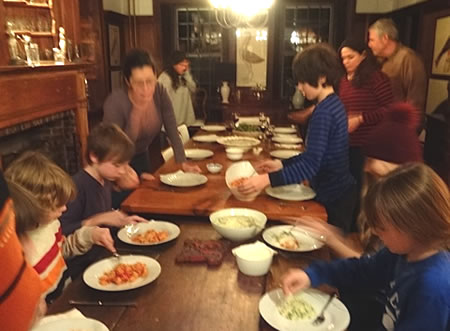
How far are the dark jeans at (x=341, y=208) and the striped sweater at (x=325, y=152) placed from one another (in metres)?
0.03

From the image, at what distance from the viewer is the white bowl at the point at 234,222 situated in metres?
1.62

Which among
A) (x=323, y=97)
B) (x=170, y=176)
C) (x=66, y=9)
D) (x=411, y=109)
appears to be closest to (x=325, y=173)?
(x=323, y=97)

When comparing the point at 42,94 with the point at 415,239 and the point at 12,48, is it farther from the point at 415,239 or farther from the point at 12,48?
the point at 415,239

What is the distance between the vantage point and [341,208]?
215cm

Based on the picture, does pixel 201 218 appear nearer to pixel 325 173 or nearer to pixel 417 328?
pixel 325 173

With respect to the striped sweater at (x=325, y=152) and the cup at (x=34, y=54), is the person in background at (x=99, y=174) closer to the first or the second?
the striped sweater at (x=325, y=152)

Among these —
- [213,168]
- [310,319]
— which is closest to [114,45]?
[213,168]

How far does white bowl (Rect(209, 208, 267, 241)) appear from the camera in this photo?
5.31ft

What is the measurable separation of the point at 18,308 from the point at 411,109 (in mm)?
1532

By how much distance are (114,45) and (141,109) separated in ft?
12.0

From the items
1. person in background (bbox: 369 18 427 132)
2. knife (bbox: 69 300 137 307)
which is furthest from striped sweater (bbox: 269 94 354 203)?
person in background (bbox: 369 18 427 132)

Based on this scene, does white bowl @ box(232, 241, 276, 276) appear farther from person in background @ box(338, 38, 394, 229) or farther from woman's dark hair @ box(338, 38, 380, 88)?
woman's dark hair @ box(338, 38, 380, 88)

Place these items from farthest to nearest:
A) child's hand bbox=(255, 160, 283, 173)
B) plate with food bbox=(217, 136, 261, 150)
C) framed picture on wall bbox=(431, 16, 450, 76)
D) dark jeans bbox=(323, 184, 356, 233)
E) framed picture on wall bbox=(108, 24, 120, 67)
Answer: framed picture on wall bbox=(108, 24, 120, 67) < framed picture on wall bbox=(431, 16, 450, 76) < plate with food bbox=(217, 136, 261, 150) < child's hand bbox=(255, 160, 283, 173) < dark jeans bbox=(323, 184, 356, 233)

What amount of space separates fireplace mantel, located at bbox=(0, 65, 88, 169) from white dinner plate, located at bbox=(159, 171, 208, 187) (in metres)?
1.75
